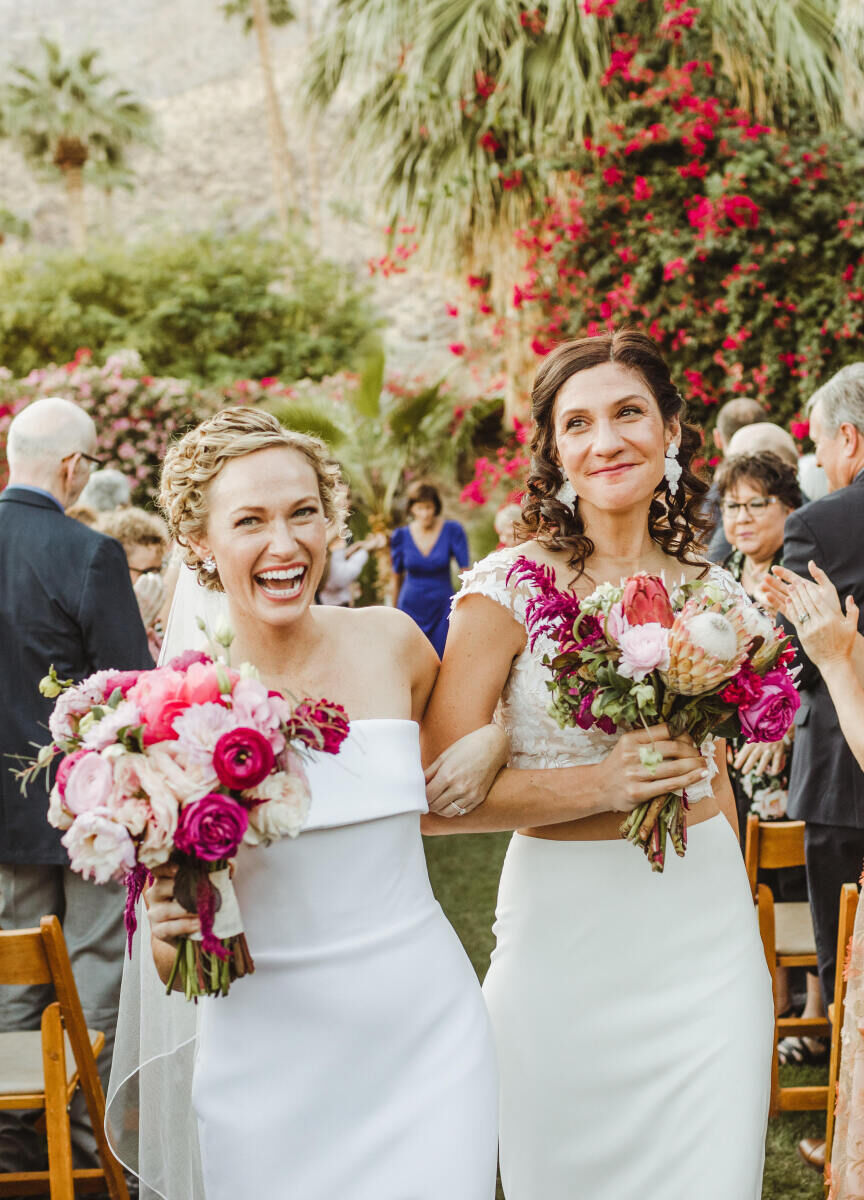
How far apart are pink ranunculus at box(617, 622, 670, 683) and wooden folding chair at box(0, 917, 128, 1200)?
1.73 metres

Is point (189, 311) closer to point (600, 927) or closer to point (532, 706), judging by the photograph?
point (532, 706)

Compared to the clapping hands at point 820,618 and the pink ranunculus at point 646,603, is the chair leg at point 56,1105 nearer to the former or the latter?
the pink ranunculus at point 646,603

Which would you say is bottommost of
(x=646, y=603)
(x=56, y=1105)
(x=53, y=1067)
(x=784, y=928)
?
(x=56, y=1105)

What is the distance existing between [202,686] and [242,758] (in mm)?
141

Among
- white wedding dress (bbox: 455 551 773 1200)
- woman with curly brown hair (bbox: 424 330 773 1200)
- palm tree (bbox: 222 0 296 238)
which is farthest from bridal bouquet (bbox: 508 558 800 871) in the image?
palm tree (bbox: 222 0 296 238)

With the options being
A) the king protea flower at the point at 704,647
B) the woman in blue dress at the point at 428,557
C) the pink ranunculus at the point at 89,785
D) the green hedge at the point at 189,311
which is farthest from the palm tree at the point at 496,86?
the green hedge at the point at 189,311

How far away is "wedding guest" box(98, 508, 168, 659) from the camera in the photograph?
18.6 feet

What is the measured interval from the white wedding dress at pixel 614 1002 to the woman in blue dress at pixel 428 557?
7.89 m

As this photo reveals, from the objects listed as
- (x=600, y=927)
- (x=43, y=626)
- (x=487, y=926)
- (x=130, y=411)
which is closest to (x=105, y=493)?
(x=43, y=626)

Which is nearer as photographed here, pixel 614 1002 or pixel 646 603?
pixel 646 603

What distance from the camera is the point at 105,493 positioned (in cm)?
682

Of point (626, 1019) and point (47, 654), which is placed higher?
point (47, 654)

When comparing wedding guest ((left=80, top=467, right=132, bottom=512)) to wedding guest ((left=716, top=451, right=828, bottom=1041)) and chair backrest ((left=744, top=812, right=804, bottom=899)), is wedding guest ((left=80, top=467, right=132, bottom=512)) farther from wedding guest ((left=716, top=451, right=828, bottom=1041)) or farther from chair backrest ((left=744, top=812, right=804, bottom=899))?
chair backrest ((left=744, top=812, right=804, bottom=899))

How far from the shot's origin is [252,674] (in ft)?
6.41
